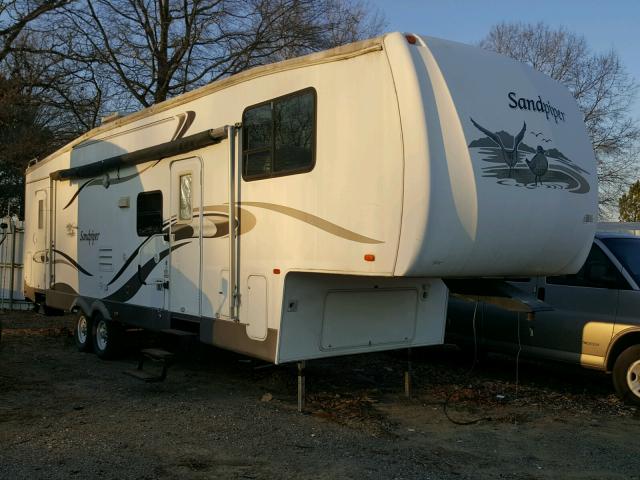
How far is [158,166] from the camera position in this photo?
7.84 meters

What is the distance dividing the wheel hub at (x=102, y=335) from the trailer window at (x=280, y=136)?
3.93 m

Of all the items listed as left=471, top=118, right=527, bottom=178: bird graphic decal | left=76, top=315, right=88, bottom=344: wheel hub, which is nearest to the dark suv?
left=471, top=118, right=527, bottom=178: bird graphic decal

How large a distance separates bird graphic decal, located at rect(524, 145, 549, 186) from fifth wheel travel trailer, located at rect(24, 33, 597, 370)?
13 millimetres

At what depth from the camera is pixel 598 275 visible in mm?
7398

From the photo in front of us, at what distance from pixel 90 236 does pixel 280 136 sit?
4.40 meters

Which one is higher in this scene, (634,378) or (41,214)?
(41,214)

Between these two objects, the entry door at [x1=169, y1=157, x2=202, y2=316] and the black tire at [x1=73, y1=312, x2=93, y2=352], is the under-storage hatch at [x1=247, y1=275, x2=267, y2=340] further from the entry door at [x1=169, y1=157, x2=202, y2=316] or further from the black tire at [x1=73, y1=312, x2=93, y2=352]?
the black tire at [x1=73, y1=312, x2=93, y2=352]

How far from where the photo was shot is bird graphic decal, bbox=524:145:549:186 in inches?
221

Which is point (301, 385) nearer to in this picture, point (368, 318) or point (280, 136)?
point (368, 318)

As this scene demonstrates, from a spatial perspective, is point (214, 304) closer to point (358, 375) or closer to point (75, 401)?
point (75, 401)

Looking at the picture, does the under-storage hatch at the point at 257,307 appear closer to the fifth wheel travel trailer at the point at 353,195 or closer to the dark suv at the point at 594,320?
the fifth wheel travel trailer at the point at 353,195

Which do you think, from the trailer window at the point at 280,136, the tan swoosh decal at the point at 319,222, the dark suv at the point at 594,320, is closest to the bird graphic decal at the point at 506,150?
the tan swoosh decal at the point at 319,222

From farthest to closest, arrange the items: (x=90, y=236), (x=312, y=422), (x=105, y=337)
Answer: (x=90, y=236), (x=105, y=337), (x=312, y=422)

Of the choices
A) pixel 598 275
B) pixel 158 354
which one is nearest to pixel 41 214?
pixel 158 354
